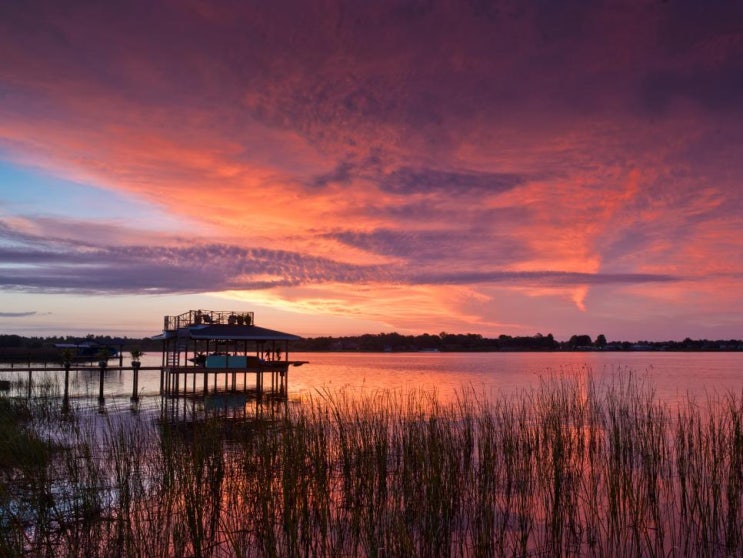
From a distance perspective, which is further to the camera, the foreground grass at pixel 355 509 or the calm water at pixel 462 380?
the calm water at pixel 462 380

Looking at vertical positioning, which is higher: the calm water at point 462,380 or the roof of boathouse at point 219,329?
Answer: the roof of boathouse at point 219,329

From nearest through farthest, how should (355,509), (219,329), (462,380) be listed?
1. (355,509)
2. (219,329)
3. (462,380)

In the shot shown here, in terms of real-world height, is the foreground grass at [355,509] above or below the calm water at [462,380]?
above

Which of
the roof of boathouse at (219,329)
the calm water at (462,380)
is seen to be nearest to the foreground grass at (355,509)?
the calm water at (462,380)

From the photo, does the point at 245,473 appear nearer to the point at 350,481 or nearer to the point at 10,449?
the point at 350,481

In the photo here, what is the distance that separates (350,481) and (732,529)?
6.31 m

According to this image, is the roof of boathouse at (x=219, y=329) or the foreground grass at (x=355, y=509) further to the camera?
the roof of boathouse at (x=219, y=329)

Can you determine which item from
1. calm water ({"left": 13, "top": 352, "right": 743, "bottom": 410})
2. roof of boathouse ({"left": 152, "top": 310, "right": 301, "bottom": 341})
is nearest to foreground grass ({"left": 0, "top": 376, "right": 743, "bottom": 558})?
calm water ({"left": 13, "top": 352, "right": 743, "bottom": 410})

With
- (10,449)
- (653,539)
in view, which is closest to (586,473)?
Result: (653,539)

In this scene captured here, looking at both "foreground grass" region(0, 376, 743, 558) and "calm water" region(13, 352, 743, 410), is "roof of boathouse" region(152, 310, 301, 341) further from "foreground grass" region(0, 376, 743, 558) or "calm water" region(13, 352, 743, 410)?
"foreground grass" region(0, 376, 743, 558)

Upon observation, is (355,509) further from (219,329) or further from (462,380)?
(462,380)

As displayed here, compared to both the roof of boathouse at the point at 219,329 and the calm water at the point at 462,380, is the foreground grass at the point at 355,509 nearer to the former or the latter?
the calm water at the point at 462,380

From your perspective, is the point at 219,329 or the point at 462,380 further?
the point at 462,380

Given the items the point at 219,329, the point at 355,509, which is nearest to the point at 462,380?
the point at 219,329
